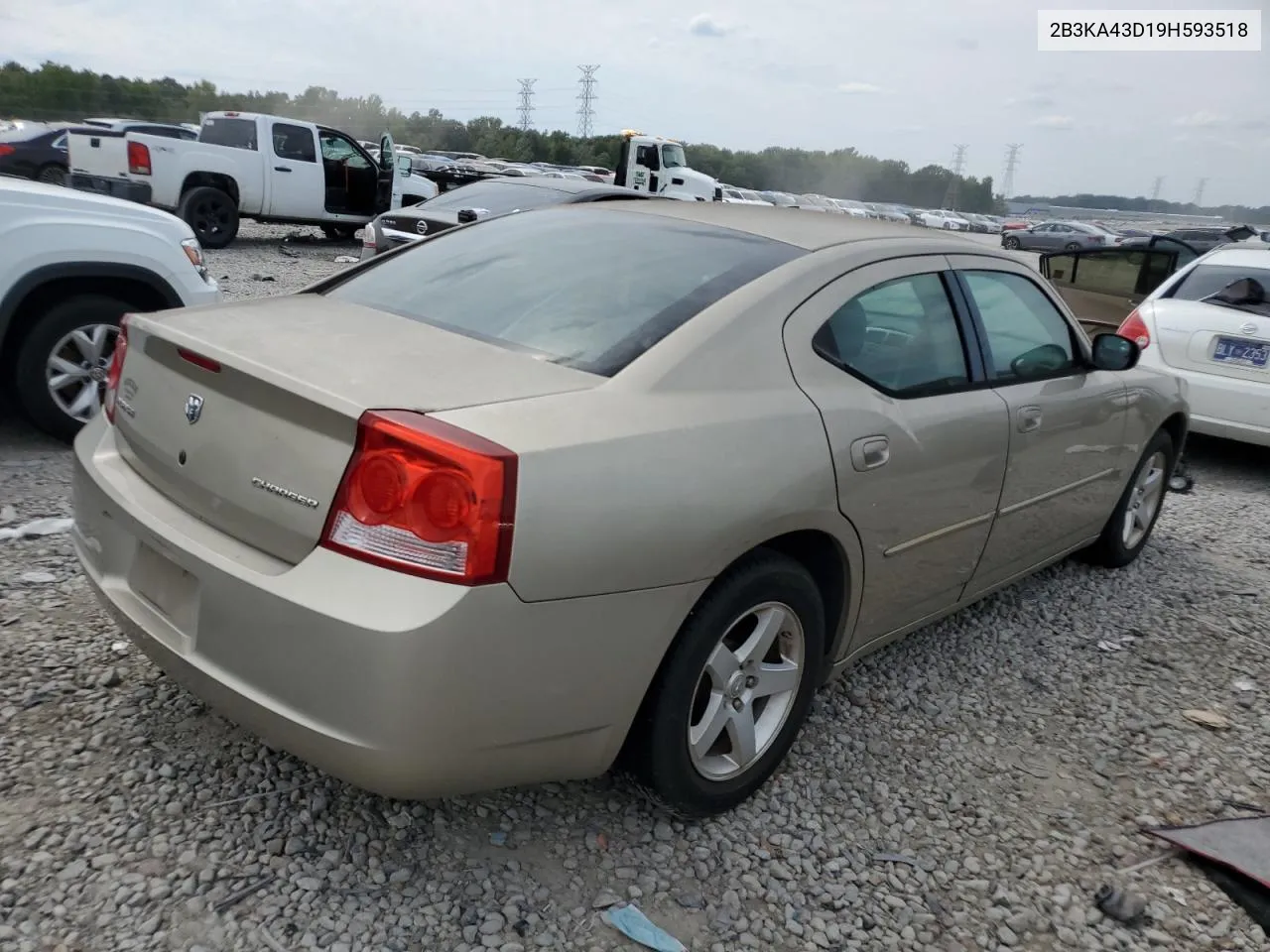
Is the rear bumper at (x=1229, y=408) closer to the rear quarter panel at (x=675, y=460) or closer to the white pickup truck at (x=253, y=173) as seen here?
the rear quarter panel at (x=675, y=460)

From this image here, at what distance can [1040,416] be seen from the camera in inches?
142

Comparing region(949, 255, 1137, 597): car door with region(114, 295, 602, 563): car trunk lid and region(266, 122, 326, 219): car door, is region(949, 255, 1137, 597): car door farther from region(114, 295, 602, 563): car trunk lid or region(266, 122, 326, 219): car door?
region(266, 122, 326, 219): car door

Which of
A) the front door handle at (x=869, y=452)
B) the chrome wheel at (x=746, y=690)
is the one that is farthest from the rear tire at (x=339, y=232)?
the chrome wheel at (x=746, y=690)

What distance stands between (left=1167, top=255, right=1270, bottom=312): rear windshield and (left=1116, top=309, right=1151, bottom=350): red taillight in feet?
0.99

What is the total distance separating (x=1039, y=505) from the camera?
380 cm

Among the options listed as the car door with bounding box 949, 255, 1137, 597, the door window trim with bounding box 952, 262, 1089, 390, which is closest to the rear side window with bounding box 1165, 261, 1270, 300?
the car door with bounding box 949, 255, 1137, 597

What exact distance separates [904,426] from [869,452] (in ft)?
0.72

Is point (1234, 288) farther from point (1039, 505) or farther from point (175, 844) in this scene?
point (175, 844)

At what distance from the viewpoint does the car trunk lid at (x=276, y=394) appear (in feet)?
6.93

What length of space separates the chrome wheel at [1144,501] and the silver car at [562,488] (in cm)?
170

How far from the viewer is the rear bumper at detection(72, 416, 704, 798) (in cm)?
197

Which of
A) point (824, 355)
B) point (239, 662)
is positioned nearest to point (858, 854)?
point (824, 355)

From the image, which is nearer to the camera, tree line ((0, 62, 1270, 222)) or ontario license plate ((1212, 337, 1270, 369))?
ontario license plate ((1212, 337, 1270, 369))

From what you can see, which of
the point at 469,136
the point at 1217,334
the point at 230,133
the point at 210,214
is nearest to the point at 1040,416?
the point at 1217,334
